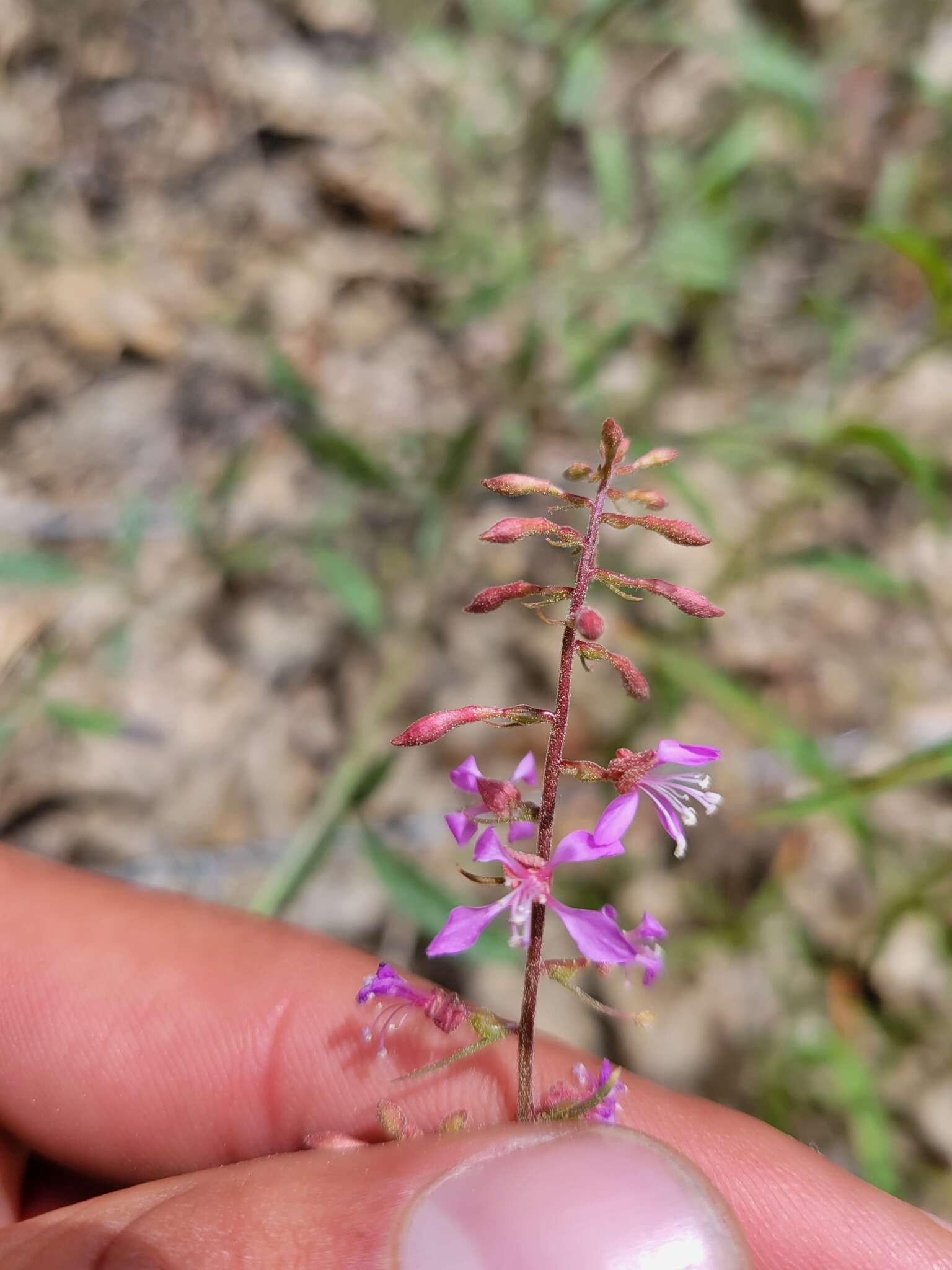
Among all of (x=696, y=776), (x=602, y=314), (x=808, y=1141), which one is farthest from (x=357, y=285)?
(x=808, y=1141)

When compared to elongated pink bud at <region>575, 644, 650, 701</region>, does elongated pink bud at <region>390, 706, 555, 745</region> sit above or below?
below

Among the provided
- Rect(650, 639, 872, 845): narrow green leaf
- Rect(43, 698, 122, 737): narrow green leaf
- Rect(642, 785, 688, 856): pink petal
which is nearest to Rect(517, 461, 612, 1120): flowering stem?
Rect(642, 785, 688, 856): pink petal

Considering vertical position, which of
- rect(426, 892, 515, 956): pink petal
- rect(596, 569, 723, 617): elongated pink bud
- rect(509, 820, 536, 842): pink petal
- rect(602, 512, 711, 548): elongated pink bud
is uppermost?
rect(602, 512, 711, 548): elongated pink bud

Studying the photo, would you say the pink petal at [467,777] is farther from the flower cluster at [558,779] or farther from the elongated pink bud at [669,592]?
the elongated pink bud at [669,592]

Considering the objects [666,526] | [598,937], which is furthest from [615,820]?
[666,526]

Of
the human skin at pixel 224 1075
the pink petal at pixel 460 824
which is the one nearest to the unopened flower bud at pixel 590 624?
the pink petal at pixel 460 824

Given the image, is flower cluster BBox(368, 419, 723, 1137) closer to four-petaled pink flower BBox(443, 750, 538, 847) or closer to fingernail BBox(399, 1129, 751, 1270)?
four-petaled pink flower BBox(443, 750, 538, 847)
